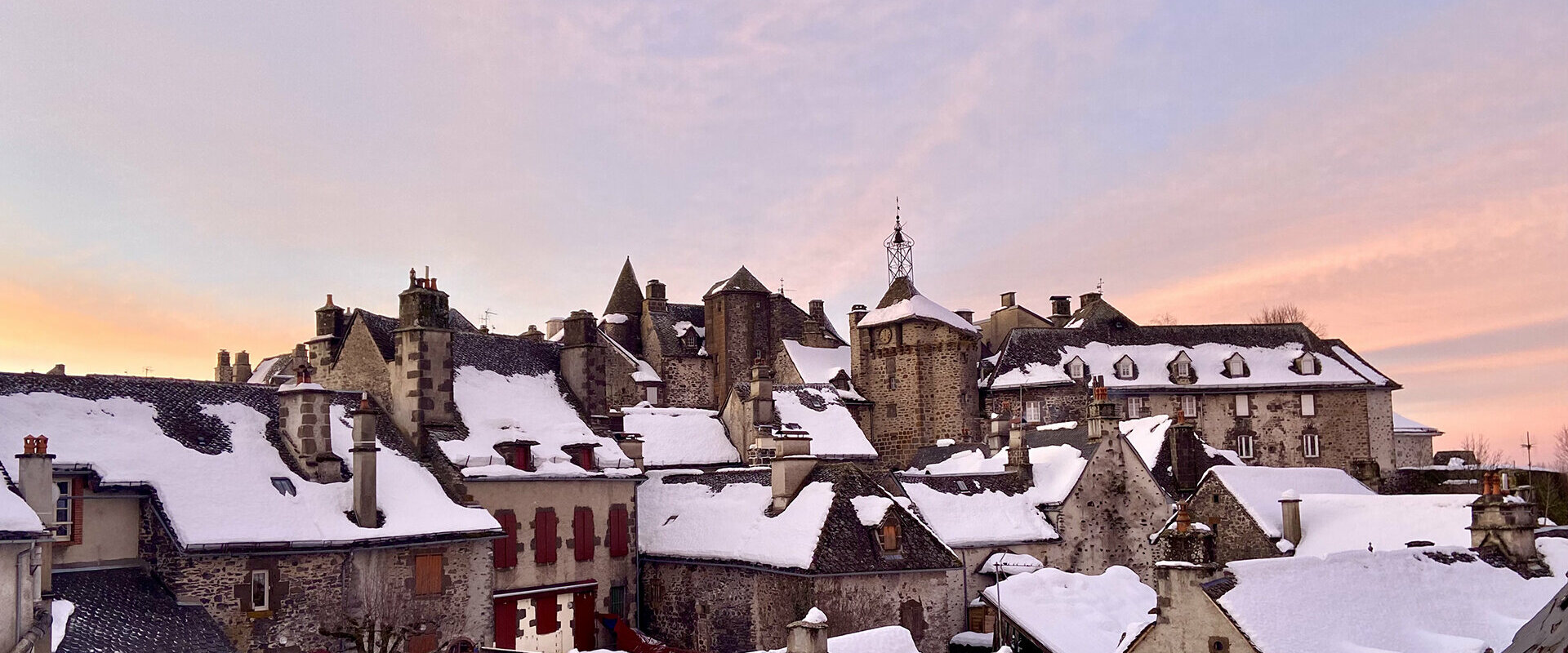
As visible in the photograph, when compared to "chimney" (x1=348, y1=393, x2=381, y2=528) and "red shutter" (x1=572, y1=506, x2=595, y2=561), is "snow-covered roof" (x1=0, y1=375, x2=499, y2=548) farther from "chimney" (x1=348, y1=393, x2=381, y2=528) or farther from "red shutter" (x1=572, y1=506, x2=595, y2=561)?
"red shutter" (x1=572, y1=506, x2=595, y2=561)

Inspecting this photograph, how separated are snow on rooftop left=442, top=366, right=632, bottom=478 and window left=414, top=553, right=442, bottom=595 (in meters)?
3.22

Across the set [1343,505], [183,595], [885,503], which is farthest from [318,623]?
[1343,505]

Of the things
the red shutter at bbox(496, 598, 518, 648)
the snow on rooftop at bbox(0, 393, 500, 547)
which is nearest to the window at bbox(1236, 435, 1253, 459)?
the red shutter at bbox(496, 598, 518, 648)

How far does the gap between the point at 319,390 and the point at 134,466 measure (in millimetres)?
4463

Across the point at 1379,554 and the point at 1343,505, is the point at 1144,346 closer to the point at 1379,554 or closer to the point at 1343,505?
the point at 1343,505

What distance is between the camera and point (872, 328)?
6078 cm

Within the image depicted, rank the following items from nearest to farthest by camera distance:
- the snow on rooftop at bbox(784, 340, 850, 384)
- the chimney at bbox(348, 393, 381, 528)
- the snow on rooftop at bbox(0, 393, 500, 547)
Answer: the snow on rooftop at bbox(0, 393, 500, 547)
the chimney at bbox(348, 393, 381, 528)
the snow on rooftop at bbox(784, 340, 850, 384)

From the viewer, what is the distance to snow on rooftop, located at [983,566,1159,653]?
29.5m

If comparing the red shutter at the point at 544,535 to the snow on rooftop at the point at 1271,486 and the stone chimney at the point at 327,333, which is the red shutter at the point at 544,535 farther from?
the snow on rooftop at the point at 1271,486

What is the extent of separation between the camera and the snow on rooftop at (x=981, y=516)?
3612 centimetres

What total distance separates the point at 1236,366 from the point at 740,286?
82.8 feet

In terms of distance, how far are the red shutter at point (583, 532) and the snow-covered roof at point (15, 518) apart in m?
18.8

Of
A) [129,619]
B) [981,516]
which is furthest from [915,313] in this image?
[129,619]

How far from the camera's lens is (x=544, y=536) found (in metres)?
33.2
